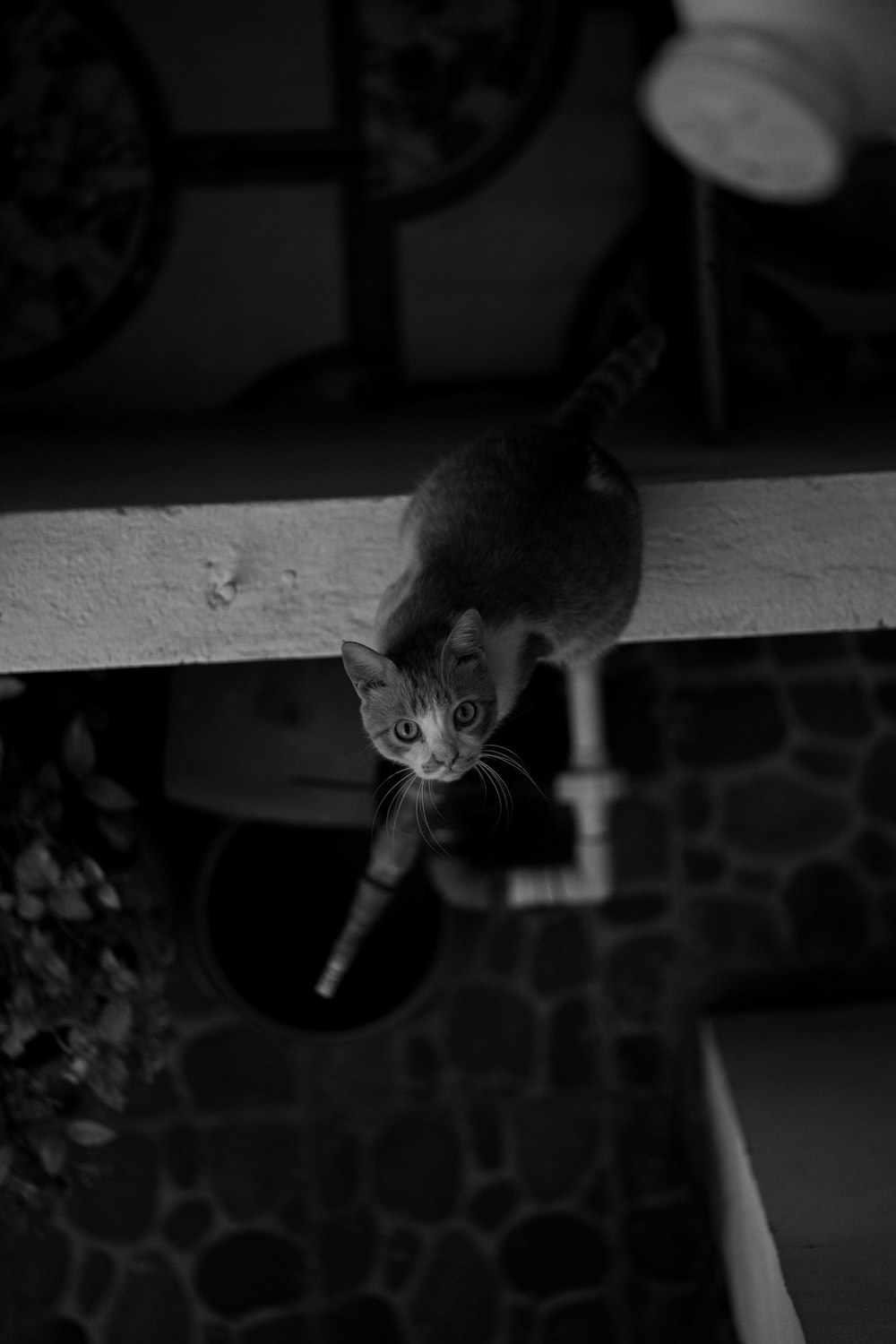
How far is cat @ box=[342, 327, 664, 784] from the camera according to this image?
1.45 m

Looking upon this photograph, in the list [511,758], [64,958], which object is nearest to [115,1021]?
[64,958]

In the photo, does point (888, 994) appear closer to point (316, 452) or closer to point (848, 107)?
point (316, 452)

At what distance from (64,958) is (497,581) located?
1.03 meters

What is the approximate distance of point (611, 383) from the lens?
1890mm

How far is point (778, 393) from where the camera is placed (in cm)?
291

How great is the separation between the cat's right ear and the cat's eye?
0.20ft

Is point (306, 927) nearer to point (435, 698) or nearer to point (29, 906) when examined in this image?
point (29, 906)

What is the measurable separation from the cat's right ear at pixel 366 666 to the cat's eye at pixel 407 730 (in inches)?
2.4

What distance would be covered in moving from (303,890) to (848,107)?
2.26m

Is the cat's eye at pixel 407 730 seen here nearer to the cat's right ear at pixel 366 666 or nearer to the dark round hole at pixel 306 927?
the cat's right ear at pixel 366 666

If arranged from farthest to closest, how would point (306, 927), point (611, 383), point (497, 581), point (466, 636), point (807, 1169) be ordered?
point (306, 927), point (807, 1169), point (611, 383), point (497, 581), point (466, 636)

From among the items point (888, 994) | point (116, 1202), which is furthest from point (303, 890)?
point (888, 994)

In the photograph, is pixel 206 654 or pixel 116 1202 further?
pixel 116 1202

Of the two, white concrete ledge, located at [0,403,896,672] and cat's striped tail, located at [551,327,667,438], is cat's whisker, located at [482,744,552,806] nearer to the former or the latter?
white concrete ledge, located at [0,403,896,672]
